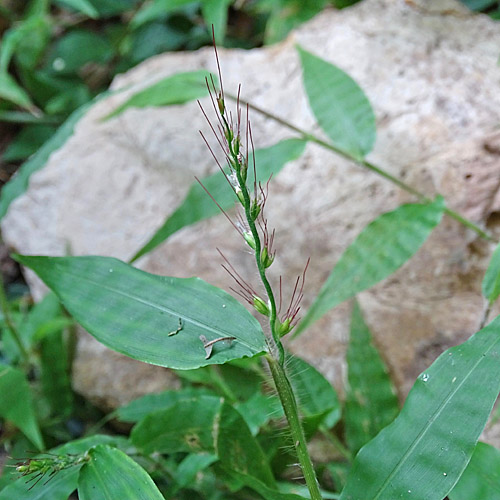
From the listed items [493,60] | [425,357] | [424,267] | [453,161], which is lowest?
[425,357]

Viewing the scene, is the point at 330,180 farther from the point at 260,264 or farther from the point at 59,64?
the point at 59,64

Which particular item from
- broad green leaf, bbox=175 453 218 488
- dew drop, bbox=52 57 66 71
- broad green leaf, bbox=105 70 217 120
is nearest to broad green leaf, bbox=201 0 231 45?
broad green leaf, bbox=105 70 217 120

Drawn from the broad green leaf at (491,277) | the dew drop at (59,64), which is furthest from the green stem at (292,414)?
the dew drop at (59,64)

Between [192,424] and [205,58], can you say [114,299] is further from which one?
[205,58]

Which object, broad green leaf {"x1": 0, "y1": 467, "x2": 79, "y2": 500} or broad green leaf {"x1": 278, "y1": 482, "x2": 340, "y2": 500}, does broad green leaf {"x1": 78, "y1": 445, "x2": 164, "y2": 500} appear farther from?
broad green leaf {"x1": 278, "y1": 482, "x2": 340, "y2": 500}

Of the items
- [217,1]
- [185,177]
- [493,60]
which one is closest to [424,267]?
[493,60]

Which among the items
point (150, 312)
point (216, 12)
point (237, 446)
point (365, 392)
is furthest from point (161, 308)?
point (216, 12)
